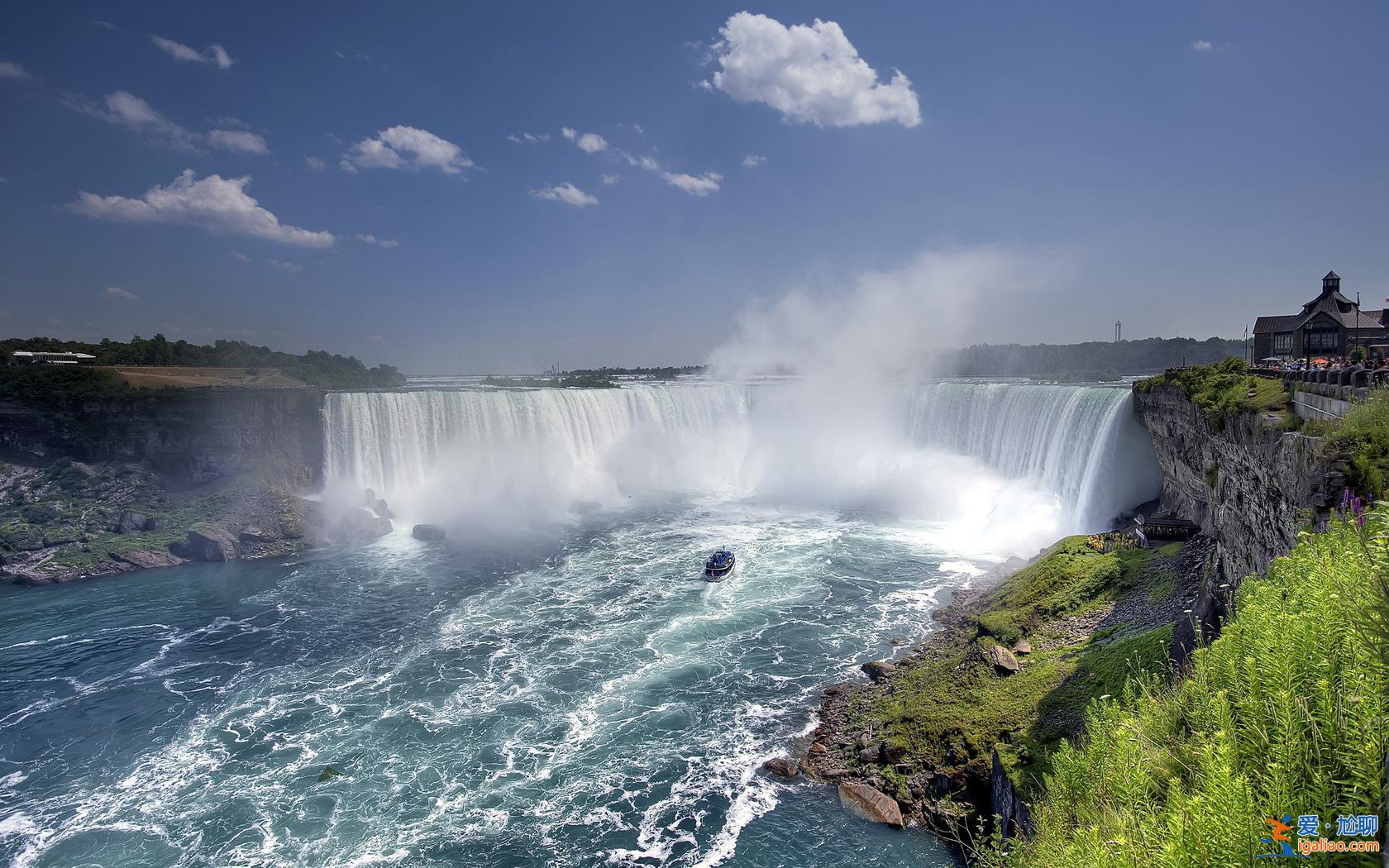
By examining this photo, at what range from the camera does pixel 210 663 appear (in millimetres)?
17953

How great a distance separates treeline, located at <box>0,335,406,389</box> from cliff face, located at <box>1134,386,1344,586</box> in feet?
160

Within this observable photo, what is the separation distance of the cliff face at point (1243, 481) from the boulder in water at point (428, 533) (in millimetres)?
28929

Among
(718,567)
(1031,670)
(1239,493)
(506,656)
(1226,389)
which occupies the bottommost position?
(506,656)

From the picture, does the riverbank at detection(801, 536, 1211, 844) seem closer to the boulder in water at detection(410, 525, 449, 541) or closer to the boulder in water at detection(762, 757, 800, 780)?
the boulder in water at detection(762, 757, 800, 780)

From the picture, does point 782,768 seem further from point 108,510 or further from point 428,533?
point 108,510

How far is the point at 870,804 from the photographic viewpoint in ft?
36.1

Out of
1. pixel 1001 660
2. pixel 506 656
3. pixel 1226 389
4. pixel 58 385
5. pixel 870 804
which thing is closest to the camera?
pixel 870 804

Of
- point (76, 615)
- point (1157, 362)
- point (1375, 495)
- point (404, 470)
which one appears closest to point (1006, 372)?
point (1157, 362)

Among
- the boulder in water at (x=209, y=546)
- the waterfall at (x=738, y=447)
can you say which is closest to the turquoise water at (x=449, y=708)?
the boulder in water at (x=209, y=546)

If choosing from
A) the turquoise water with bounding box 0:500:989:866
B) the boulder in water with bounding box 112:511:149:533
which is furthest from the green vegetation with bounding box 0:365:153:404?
the turquoise water with bounding box 0:500:989:866

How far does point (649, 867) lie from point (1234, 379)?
19973 millimetres

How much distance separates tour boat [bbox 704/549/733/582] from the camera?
22.7 meters

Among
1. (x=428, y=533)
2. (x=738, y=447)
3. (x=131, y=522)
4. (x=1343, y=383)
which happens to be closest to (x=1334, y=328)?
(x=1343, y=383)

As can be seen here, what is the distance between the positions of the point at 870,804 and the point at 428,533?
81.8 feet
